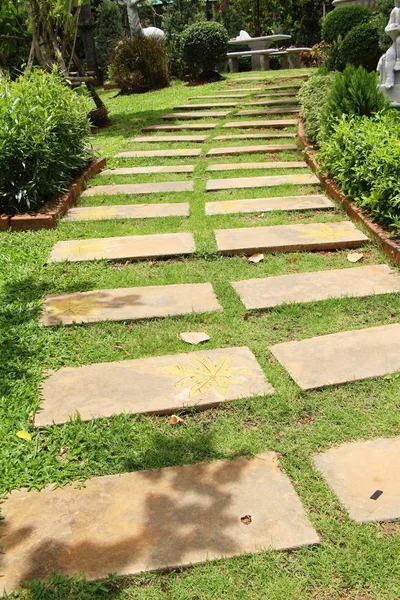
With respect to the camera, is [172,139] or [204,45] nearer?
[172,139]

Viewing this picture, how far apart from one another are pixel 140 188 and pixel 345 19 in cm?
698

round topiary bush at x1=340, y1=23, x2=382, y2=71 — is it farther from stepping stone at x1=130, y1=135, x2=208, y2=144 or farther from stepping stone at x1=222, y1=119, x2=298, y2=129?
stepping stone at x1=130, y1=135, x2=208, y2=144

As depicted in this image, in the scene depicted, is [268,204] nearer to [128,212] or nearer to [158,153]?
[128,212]

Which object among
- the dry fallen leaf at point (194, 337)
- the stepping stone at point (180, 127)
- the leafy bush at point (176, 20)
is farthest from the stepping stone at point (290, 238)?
the leafy bush at point (176, 20)

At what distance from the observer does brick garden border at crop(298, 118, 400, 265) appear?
3969 millimetres

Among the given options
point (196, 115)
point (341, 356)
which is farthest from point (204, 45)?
point (341, 356)

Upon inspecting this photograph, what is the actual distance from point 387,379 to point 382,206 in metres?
2.02

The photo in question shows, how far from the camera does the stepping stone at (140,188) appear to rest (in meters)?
5.88

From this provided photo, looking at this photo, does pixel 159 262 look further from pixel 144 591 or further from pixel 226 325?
pixel 144 591

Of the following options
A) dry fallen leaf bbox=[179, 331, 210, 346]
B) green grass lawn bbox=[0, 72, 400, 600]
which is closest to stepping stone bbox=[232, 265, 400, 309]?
green grass lawn bbox=[0, 72, 400, 600]

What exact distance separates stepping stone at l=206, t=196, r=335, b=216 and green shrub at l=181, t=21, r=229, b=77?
940 centimetres

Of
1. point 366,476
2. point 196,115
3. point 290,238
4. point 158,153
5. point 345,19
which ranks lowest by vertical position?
point 366,476

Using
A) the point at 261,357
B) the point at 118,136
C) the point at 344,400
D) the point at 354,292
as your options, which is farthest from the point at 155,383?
the point at 118,136

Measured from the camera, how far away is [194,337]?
3.09 metres
